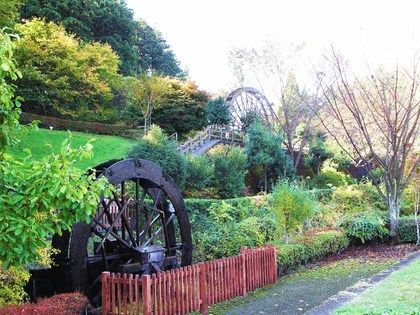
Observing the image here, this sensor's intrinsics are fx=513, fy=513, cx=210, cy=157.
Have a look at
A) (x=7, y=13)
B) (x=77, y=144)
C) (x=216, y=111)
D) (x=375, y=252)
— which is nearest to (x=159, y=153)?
(x=375, y=252)

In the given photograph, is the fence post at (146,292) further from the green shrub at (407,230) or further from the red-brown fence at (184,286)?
the green shrub at (407,230)

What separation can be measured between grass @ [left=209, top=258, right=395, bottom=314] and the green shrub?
12.0 feet

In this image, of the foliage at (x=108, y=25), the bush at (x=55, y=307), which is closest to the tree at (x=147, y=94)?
the foliage at (x=108, y=25)

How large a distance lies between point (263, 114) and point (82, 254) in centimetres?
2919

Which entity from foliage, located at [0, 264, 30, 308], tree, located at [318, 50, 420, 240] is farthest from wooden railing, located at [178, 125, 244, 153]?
foliage, located at [0, 264, 30, 308]

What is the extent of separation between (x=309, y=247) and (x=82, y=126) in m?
19.6

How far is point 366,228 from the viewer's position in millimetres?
17969

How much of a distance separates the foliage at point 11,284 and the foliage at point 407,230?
47.3 ft

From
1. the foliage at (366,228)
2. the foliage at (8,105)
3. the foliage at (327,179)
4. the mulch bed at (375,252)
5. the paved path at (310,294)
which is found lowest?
the paved path at (310,294)

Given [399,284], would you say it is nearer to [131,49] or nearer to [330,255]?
[330,255]

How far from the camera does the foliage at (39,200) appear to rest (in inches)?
188

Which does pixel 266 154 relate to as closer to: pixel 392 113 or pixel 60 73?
Answer: pixel 392 113

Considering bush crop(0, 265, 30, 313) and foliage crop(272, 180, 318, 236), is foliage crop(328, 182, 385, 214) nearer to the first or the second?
foliage crop(272, 180, 318, 236)

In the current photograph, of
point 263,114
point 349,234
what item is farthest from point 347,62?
point 263,114
